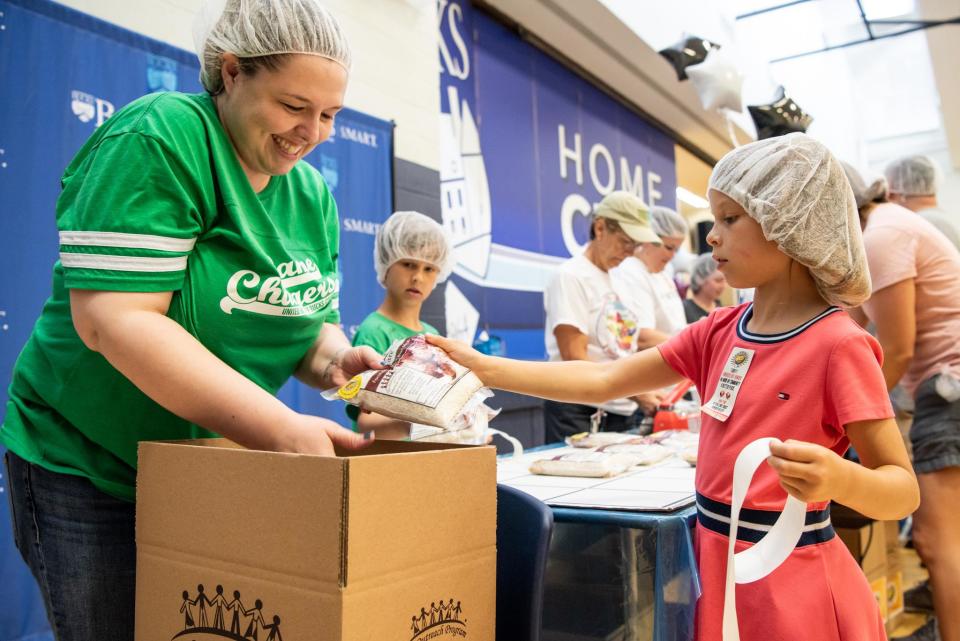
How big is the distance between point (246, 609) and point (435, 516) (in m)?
0.22

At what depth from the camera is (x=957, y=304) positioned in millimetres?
2027

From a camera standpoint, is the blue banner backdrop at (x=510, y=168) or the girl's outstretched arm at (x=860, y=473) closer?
the girl's outstretched arm at (x=860, y=473)

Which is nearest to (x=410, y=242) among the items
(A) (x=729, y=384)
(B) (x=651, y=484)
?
(B) (x=651, y=484)

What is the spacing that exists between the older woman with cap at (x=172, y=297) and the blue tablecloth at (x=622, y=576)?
0.58 metres

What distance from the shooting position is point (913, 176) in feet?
9.86

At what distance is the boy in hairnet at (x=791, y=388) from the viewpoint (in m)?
1.06

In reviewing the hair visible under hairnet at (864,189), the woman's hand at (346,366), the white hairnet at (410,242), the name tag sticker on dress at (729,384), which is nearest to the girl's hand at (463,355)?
the woman's hand at (346,366)

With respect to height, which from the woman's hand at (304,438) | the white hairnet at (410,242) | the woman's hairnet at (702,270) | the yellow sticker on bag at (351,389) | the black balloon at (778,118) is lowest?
the woman's hand at (304,438)

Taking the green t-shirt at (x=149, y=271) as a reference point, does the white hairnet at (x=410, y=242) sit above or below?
above

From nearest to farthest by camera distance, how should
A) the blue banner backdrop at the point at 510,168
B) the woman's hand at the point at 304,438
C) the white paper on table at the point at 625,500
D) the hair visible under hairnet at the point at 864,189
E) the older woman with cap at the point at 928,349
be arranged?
the woman's hand at the point at 304,438 → the white paper on table at the point at 625,500 → the older woman with cap at the point at 928,349 → the hair visible under hairnet at the point at 864,189 → the blue banner backdrop at the point at 510,168

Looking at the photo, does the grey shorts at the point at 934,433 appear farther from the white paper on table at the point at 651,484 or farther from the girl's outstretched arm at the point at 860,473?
the girl's outstretched arm at the point at 860,473

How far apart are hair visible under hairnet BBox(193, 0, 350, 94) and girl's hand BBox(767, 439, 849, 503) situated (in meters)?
0.84

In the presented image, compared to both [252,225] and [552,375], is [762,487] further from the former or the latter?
[252,225]

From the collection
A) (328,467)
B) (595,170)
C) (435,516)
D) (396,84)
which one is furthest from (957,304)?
(595,170)
